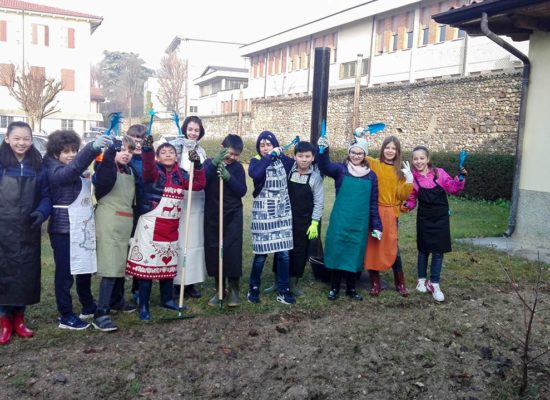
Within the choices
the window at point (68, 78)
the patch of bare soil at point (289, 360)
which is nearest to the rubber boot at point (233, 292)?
the patch of bare soil at point (289, 360)

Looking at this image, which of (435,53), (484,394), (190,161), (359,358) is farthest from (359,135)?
(435,53)

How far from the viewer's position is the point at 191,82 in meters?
57.9

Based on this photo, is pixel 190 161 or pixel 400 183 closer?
pixel 190 161

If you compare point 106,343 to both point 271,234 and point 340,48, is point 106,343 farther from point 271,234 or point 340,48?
point 340,48

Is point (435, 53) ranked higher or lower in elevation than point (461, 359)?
higher

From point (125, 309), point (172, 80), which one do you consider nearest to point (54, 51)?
point (172, 80)

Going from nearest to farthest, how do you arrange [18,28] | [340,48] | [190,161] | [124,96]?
[190,161], [340,48], [18,28], [124,96]

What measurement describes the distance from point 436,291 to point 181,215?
2.75m

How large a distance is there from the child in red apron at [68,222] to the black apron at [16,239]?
0.58ft

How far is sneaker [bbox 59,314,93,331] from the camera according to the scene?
13.9 ft

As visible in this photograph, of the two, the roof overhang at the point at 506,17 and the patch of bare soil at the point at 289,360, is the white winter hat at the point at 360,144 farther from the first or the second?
the roof overhang at the point at 506,17

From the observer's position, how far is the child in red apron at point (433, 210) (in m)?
5.36

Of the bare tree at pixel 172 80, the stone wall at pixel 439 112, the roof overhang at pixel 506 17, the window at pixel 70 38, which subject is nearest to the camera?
the roof overhang at pixel 506 17

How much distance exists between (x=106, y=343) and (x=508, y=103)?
13550 millimetres
